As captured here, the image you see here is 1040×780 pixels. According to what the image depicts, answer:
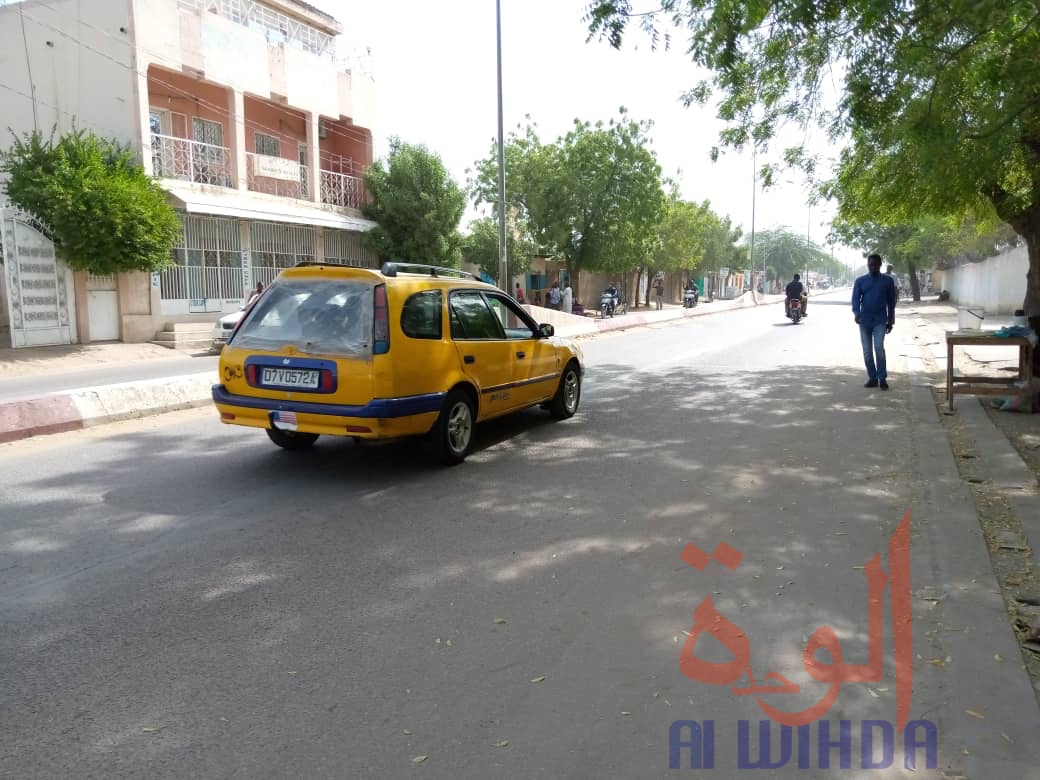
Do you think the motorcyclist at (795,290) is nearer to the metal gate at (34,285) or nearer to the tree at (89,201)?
the tree at (89,201)

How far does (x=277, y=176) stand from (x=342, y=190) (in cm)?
390

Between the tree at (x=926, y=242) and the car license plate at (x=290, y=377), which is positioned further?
the tree at (x=926, y=242)

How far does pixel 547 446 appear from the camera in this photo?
317 inches

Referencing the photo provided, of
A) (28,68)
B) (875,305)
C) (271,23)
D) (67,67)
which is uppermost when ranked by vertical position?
(271,23)

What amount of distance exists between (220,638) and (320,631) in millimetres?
433

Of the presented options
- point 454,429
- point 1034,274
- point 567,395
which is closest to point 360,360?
point 454,429

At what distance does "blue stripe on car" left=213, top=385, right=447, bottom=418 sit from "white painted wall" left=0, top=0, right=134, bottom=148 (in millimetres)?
17211

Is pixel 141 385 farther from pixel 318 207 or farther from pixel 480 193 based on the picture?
pixel 480 193

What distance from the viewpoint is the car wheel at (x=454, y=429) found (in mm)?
6895

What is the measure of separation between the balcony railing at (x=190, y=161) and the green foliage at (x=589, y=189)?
615 inches

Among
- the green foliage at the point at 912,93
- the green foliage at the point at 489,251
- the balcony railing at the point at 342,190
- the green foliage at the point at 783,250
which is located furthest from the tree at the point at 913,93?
the green foliage at the point at 783,250

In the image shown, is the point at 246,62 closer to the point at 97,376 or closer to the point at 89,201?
the point at 89,201

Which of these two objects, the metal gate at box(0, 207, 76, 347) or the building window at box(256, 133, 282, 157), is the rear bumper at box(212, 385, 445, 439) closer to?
the metal gate at box(0, 207, 76, 347)

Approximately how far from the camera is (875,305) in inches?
450
